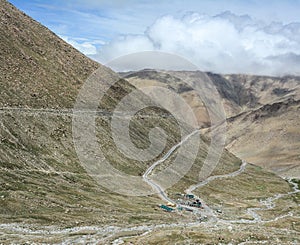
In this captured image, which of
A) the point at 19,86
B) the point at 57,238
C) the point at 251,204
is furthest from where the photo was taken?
the point at 19,86

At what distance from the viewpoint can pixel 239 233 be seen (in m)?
67.0

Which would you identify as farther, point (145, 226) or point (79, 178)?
point (79, 178)

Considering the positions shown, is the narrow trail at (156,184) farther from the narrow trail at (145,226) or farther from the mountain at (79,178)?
the mountain at (79,178)

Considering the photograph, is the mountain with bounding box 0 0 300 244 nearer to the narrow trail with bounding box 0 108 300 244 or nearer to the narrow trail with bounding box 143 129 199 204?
the narrow trail with bounding box 0 108 300 244

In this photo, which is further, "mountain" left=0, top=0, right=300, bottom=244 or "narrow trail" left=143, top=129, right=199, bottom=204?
"narrow trail" left=143, top=129, right=199, bottom=204

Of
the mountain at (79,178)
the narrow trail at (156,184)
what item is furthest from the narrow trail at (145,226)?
the mountain at (79,178)

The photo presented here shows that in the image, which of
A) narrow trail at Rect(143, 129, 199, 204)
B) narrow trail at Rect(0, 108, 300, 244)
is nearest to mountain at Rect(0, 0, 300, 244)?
narrow trail at Rect(0, 108, 300, 244)

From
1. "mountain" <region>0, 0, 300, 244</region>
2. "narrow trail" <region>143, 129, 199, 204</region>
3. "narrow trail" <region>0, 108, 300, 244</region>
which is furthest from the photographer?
"narrow trail" <region>143, 129, 199, 204</region>

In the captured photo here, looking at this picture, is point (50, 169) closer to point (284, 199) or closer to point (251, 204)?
point (251, 204)

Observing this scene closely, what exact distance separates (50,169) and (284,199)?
84.7 metres

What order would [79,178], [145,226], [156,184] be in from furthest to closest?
[156,184] → [79,178] → [145,226]

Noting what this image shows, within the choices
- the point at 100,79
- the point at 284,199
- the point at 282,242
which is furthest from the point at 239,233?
the point at 100,79

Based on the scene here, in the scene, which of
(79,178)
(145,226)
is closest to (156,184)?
(79,178)

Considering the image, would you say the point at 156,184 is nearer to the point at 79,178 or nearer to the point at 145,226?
the point at 79,178
